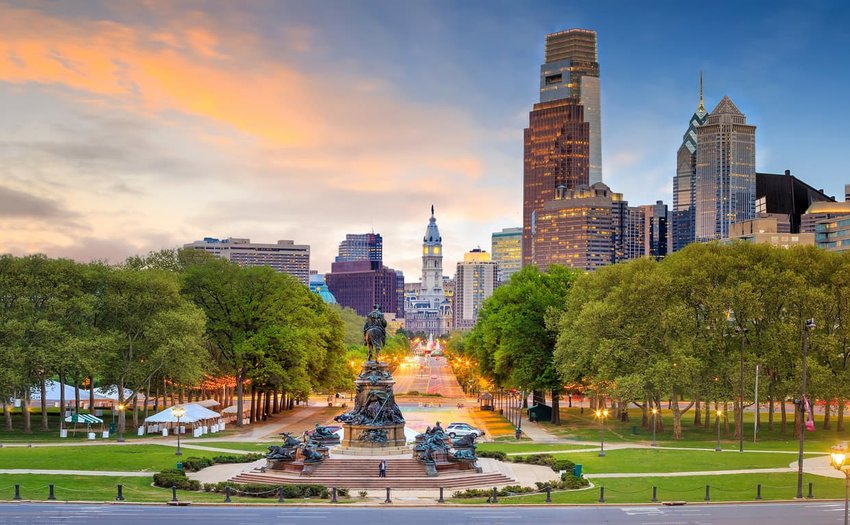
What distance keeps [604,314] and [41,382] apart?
48.9 meters

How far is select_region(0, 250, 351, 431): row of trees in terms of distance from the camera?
75.8m

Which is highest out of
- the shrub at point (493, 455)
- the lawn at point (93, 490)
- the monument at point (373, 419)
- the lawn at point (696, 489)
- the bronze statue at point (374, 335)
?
the bronze statue at point (374, 335)

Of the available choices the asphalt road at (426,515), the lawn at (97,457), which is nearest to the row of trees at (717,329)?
the asphalt road at (426,515)

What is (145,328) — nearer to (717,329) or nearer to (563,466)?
(563,466)

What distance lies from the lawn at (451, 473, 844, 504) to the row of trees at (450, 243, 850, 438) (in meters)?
17.7

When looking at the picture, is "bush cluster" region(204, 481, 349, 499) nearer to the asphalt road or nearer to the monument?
the asphalt road

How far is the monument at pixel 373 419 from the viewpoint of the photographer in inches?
2325

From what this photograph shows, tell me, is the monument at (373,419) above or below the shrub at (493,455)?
above

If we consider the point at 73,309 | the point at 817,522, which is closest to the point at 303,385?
the point at 73,309

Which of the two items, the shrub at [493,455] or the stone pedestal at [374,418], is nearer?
the stone pedestal at [374,418]

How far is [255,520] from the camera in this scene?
4191 cm

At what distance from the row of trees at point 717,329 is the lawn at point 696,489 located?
17741 millimetres

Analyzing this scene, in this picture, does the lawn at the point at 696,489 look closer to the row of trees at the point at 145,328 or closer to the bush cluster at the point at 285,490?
the bush cluster at the point at 285,490

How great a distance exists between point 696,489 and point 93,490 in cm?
3281
